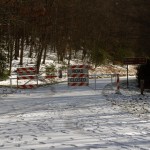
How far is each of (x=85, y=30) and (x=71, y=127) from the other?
5103cm

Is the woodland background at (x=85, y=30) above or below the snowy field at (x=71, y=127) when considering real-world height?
above

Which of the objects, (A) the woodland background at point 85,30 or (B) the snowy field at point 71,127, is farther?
(A) the woodland background at point 85,30

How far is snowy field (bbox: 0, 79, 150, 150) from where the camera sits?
8273 mm

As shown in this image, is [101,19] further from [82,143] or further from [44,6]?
[82,143]

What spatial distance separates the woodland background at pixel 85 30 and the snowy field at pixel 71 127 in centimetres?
2262

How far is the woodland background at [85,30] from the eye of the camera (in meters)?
39.7

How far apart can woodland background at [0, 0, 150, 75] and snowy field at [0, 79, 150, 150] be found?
22.6 meters

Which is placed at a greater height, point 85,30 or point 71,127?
point 85,30

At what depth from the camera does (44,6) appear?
40.6 m

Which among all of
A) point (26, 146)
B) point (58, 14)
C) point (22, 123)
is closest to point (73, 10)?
point (58, 14)

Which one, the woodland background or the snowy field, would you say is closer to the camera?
the snowy field

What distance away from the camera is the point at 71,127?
1070cm

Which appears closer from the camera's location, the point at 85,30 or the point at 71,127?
the point at 71,127

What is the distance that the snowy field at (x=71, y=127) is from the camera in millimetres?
8273
